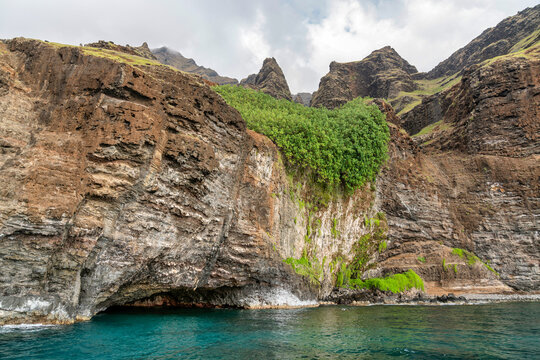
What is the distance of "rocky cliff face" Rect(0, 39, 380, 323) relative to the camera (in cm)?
1384

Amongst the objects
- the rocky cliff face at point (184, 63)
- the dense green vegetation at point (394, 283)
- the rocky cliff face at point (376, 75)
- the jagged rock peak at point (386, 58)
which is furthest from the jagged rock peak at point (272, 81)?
the rocky cliff face at point (184, 63)

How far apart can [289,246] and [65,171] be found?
1871 centimetres

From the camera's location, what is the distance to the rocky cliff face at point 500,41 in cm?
8938

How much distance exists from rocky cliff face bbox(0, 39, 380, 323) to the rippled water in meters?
2.32

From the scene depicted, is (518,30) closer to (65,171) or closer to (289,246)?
(289,246)

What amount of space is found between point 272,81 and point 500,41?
73.1 metres

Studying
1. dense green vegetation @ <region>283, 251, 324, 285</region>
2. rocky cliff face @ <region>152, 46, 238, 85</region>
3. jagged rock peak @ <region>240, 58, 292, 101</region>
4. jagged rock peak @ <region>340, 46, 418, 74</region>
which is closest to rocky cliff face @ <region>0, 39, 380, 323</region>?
dense green vegetation @ <region>283, 251, 324, 285</region>

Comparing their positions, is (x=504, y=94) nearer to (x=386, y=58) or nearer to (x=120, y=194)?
(x=120, y=194)

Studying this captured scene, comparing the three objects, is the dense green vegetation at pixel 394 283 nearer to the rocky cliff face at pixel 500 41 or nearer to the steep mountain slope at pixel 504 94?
the steep mountain slope at pixel 504 94

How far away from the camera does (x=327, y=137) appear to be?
1248 inches

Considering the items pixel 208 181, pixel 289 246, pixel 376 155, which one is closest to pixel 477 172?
pixel 376 155

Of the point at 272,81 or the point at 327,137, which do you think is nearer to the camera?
the point at 327,137

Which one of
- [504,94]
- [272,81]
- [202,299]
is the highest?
[272,81]

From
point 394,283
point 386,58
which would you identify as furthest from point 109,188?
point 386,58
